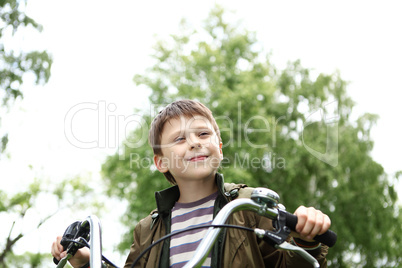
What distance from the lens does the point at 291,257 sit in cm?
172

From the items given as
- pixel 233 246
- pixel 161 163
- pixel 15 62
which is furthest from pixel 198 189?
pixel 15 62

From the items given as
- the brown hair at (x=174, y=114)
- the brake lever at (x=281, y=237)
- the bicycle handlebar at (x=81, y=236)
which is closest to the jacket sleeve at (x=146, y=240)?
the bicycle handlebar at (x=81, y=236)

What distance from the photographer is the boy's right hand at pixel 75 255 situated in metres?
2.02

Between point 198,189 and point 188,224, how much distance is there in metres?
0.21

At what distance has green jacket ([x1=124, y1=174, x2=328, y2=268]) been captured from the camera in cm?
187

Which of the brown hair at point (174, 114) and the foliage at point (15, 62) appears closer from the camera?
the brown hair at point (174, 114)

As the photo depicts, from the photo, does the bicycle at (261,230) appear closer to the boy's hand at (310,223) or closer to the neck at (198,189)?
the boy's hand at (310,223)

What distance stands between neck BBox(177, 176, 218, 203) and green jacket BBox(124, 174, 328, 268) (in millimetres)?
122

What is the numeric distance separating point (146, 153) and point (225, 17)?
7186mm

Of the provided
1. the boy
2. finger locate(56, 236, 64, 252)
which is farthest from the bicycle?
finger locate(56, 236, 64, 252)

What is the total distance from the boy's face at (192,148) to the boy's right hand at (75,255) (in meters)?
0.63

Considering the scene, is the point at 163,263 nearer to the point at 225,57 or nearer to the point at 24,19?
the point at 24,19

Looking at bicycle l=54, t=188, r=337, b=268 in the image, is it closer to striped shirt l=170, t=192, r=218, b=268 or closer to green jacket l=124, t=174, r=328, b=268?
green jacket l=124, t=174, r=328, b=268

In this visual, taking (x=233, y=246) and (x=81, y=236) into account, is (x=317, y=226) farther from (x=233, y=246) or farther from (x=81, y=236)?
(x=81, y=236)
